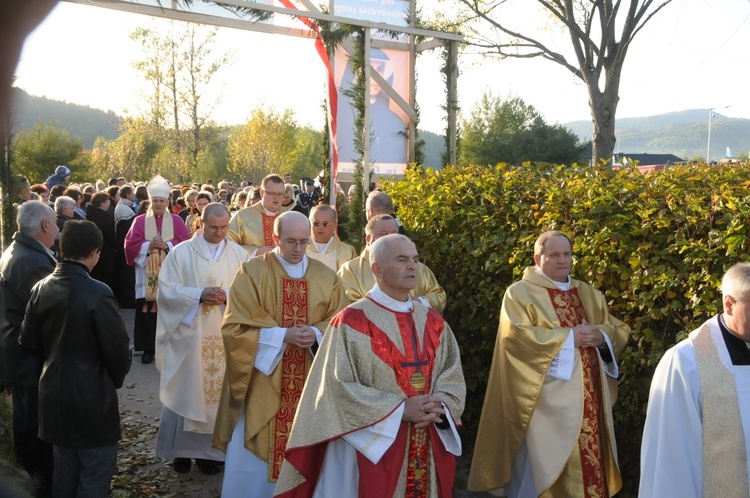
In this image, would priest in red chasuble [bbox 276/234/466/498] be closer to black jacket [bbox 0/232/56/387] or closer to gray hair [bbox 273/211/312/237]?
gray hair [bbox 273/211/312/237]

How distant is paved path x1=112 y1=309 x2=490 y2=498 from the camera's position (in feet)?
19.2

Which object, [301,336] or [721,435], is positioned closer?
[721,435]

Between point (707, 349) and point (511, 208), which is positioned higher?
point (511, 208)

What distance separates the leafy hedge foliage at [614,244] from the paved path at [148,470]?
4.73 ft

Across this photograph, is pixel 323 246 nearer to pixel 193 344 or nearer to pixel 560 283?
pixel 193 344

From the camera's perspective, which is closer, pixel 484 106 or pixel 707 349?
pixel 707 349

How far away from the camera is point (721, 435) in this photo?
321 cm

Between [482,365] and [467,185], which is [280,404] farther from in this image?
[467,185]

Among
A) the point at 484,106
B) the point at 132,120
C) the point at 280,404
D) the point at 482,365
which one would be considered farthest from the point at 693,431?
the point at 484,106

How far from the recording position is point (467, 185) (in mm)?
6863

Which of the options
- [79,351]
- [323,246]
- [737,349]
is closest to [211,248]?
[323,246]

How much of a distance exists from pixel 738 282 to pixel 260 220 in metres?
5.62

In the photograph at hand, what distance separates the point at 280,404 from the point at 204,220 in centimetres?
204

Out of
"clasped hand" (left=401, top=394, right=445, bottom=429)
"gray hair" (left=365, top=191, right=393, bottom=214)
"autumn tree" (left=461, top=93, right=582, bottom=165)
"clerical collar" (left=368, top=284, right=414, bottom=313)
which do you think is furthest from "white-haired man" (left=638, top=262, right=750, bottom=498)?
"autumn tree" (left=461, top=93, right=582, bottom=165)
